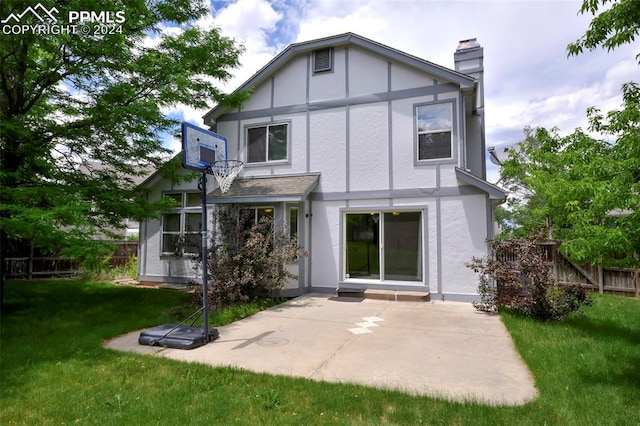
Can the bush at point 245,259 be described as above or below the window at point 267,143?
below

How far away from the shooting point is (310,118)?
11086mm

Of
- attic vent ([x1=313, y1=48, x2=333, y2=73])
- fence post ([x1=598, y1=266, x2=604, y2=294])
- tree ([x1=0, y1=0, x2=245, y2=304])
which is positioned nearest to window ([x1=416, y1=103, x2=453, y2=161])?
attic vent ([x1=313, y1=48, x2=333, y2=73])

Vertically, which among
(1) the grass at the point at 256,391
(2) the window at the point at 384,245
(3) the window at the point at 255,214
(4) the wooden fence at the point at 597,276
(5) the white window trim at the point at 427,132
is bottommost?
(1) the grass at the point at 256,391

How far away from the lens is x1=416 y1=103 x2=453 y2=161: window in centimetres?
968

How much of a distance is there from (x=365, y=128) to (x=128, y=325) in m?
7.93

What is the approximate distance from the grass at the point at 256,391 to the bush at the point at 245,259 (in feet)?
8.31

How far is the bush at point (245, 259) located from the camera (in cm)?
834

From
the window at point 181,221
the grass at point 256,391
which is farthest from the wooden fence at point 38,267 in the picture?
the grass at point 256,391

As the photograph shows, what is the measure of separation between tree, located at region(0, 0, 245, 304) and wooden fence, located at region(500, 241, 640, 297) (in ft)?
37.7

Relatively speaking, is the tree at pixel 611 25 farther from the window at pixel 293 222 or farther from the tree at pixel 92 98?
the tree at pixel 92 98

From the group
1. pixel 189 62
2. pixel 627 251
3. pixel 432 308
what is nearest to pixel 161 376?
pixel 627 251

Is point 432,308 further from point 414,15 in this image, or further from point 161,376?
point 414,15

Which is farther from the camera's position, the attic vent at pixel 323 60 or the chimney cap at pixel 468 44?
the chimney cap at pixel 468 44

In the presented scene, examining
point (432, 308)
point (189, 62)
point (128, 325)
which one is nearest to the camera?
point (128, 325)
